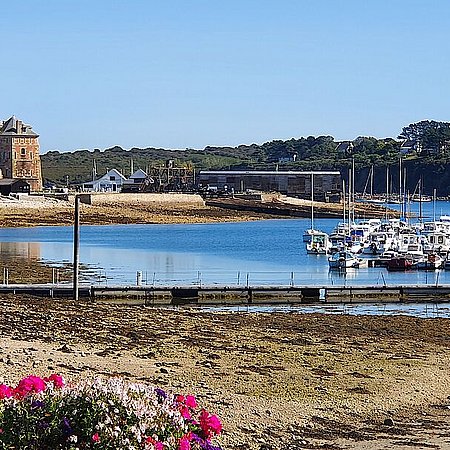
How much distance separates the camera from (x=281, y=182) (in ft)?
626

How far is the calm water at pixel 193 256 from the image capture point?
51469 mm

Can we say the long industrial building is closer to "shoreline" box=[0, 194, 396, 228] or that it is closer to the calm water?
"shoreline" box=[0, 194, 396, 228]

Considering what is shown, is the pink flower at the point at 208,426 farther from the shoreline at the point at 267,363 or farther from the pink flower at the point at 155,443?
the shoreline at the point at 267,363

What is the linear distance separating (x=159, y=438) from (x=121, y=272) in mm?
43975

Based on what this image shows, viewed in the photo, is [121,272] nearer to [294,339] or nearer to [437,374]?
[294,339]

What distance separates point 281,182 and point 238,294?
15199 centimetres

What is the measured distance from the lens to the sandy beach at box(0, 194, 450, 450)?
1644 centimetres

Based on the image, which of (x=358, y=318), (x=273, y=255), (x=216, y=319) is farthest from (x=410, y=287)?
(x=273, y=255)

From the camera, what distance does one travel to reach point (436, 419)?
17547mm

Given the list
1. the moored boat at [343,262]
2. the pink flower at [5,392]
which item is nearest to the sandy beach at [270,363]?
the pink flower at [5,392]

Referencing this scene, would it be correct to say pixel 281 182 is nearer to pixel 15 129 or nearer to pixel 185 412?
pixel 15 129

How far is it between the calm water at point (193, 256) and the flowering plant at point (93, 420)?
33.0 meters

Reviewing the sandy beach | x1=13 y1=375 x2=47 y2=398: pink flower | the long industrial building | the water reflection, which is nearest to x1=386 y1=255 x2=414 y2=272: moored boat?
the water reflection

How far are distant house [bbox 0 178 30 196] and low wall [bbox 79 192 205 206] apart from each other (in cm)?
781
